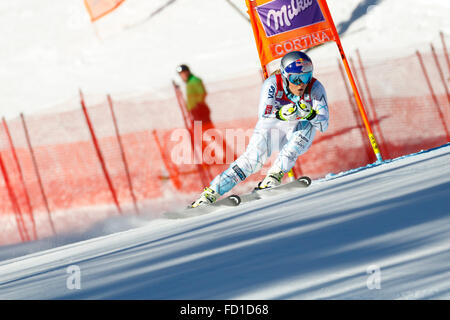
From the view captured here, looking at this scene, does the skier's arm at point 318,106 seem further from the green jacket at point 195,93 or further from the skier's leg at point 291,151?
the green jacket at point 195,93

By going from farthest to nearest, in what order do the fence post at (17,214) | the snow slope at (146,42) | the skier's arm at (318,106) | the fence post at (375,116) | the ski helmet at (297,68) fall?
1. the snow slope at (146,42)
2. the fence post at (375,116)
3. the fence post at (17,214)
4. the skier's arm at (318,106)
5. the ski helmet at (297,68)

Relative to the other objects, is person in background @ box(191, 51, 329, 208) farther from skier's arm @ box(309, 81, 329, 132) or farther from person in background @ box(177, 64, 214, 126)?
person in background @ box(177, 64, 214, 126)

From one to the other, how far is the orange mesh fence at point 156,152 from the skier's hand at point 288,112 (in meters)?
4.45

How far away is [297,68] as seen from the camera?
21.7 feet

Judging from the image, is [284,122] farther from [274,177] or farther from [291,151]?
[274,177]

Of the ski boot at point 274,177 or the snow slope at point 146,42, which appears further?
the snow slope at point 146,42

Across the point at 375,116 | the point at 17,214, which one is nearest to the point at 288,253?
the point at 17,214

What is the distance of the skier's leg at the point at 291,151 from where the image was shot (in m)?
6.90

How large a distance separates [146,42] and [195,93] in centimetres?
1044

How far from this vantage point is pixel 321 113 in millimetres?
6812

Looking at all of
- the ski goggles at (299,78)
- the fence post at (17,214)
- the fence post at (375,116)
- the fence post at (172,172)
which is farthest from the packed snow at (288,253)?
the fence post at (375,116)

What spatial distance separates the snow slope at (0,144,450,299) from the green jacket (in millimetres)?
6201

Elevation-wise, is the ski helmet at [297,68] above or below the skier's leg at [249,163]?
above
